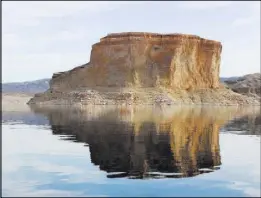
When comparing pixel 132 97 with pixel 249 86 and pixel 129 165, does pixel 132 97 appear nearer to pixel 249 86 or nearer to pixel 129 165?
pixel 249 86

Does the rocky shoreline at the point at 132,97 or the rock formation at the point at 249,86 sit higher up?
the rock formation at the point at 249,86

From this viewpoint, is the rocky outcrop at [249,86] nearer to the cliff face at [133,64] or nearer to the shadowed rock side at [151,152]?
the cliff face at [133,64]

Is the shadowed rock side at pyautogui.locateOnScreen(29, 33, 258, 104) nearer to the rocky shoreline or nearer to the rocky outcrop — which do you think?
the rocky shoreline

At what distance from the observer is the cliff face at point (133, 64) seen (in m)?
116

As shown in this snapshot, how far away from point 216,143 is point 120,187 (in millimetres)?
14295

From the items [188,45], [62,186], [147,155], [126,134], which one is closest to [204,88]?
[188,45]

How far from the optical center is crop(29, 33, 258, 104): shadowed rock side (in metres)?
112

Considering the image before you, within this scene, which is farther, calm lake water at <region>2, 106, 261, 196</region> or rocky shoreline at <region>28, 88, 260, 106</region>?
rocky shoreline at <region>28, 88, 260, 106</region>

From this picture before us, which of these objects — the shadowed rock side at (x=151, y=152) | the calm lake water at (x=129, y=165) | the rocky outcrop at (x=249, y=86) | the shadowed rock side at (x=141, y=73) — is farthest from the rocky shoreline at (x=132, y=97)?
the calm lake water at (x=129, y=165)

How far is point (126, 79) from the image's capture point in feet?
375

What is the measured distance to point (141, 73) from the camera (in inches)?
4619

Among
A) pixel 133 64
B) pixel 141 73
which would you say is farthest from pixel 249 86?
pixel 133 64

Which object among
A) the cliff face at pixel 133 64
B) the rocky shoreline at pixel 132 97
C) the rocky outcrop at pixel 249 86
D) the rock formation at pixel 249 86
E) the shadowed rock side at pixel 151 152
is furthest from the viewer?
the rocky outcrop at pixel 249 86

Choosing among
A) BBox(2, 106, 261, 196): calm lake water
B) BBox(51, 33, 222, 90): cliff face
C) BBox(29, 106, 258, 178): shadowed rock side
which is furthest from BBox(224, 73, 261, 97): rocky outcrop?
BBox(2, 106, 261, 196): calm lake water
